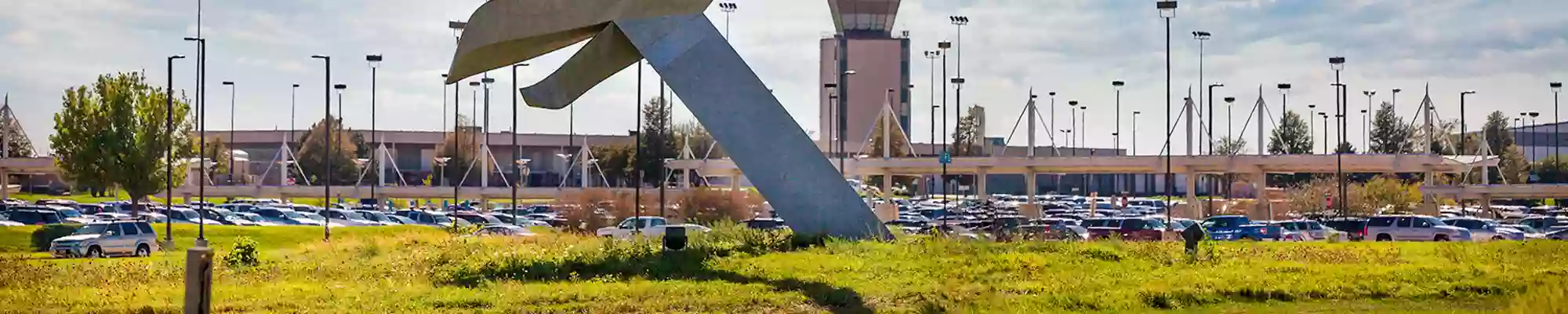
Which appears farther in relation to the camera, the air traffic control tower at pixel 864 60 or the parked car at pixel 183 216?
the air traffic control tower at pixel 864 60

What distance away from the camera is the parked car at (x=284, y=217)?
62.7m

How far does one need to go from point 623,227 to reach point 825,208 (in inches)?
952

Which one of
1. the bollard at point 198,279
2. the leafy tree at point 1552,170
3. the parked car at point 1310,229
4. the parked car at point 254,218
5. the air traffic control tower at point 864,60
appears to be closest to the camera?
the bollard at point 198,279

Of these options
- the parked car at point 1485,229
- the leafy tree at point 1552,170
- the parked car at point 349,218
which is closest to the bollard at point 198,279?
the parked car at point 1485,229

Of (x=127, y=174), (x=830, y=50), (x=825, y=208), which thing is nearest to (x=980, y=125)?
(x=830, y=50)

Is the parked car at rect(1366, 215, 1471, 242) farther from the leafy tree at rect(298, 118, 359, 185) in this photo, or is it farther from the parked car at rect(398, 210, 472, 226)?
the leafy tree at rect(298, 118, 359, 185)

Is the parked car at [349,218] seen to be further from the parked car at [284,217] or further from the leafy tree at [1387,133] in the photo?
the leafy tree at [1387,133]

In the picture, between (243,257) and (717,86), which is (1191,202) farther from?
(717,86)

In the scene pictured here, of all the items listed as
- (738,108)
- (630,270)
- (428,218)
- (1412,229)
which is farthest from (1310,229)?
(428,218)

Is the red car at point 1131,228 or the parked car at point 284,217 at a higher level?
the red car at point 1131,228

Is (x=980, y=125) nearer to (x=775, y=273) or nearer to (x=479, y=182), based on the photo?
(x=479, y=182)

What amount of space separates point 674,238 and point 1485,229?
3460 cm

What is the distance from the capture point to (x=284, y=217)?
Result: 6462cm

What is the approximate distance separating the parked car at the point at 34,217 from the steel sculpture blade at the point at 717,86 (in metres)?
35.5
